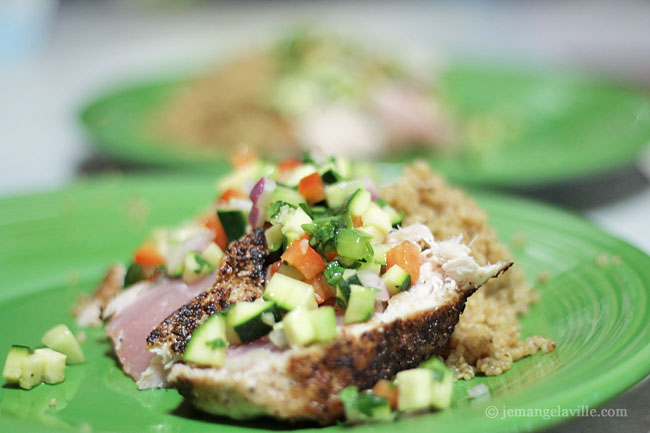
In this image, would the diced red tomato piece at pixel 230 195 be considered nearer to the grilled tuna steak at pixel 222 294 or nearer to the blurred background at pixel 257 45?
the grilled tuna steak at pixel 222 294

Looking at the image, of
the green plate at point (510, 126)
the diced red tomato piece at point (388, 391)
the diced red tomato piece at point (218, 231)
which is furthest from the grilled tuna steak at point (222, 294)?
the green plate at point (510, 126)

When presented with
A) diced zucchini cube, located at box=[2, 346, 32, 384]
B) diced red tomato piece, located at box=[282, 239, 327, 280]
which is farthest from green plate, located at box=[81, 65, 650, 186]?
diced zucchini cube, located at box=[2, 346, 32, 384]

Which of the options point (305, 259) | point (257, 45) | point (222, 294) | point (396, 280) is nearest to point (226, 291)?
point (222, 294)

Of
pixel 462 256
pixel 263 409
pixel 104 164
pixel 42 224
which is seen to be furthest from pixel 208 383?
pixel 104 164

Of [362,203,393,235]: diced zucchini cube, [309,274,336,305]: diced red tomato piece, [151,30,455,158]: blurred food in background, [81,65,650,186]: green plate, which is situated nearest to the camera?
[309,274,336,305]: diced red tomato piece

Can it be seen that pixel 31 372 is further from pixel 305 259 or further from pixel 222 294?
pixel 305 259

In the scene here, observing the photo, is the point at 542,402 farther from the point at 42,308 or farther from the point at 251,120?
the point at 251,120

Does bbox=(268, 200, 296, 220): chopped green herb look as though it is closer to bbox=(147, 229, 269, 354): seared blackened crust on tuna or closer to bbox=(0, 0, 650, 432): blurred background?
bbox=(147, 229, 269, 354): seared blackened crust on tuna
